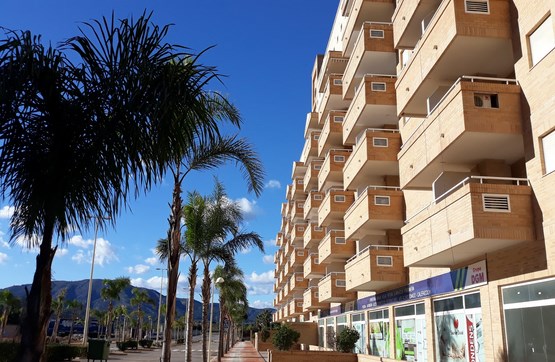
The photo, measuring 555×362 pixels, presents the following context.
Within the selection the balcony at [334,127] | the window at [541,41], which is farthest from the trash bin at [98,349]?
the balcony at [334,127]

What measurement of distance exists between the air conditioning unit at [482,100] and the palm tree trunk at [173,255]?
27.1 feet

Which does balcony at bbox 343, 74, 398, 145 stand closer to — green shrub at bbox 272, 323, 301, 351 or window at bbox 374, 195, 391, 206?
window at bbox 374, 195, 391, 206

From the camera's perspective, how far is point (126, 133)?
18.8 ft

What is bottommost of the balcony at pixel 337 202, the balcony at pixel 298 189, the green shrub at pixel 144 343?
the green shrub at pixel 144 343

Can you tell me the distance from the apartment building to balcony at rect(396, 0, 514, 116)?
0.04 metres

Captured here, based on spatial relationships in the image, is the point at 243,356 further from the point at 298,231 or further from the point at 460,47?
the point at 460,47

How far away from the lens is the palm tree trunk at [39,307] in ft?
18.0

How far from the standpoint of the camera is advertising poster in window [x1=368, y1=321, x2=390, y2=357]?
24.7 metres

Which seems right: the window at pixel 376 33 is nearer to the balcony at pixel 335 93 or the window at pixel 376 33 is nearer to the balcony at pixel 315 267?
the balcony at pixel 335 93

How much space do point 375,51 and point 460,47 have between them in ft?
33.9

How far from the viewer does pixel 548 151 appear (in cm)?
1250

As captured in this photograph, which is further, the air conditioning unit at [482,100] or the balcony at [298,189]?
the balcony at [298,189]

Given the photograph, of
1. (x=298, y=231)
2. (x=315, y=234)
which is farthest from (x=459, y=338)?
(x=298, y=231)

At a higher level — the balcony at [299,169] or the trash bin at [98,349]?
the balcony at [299,169]
